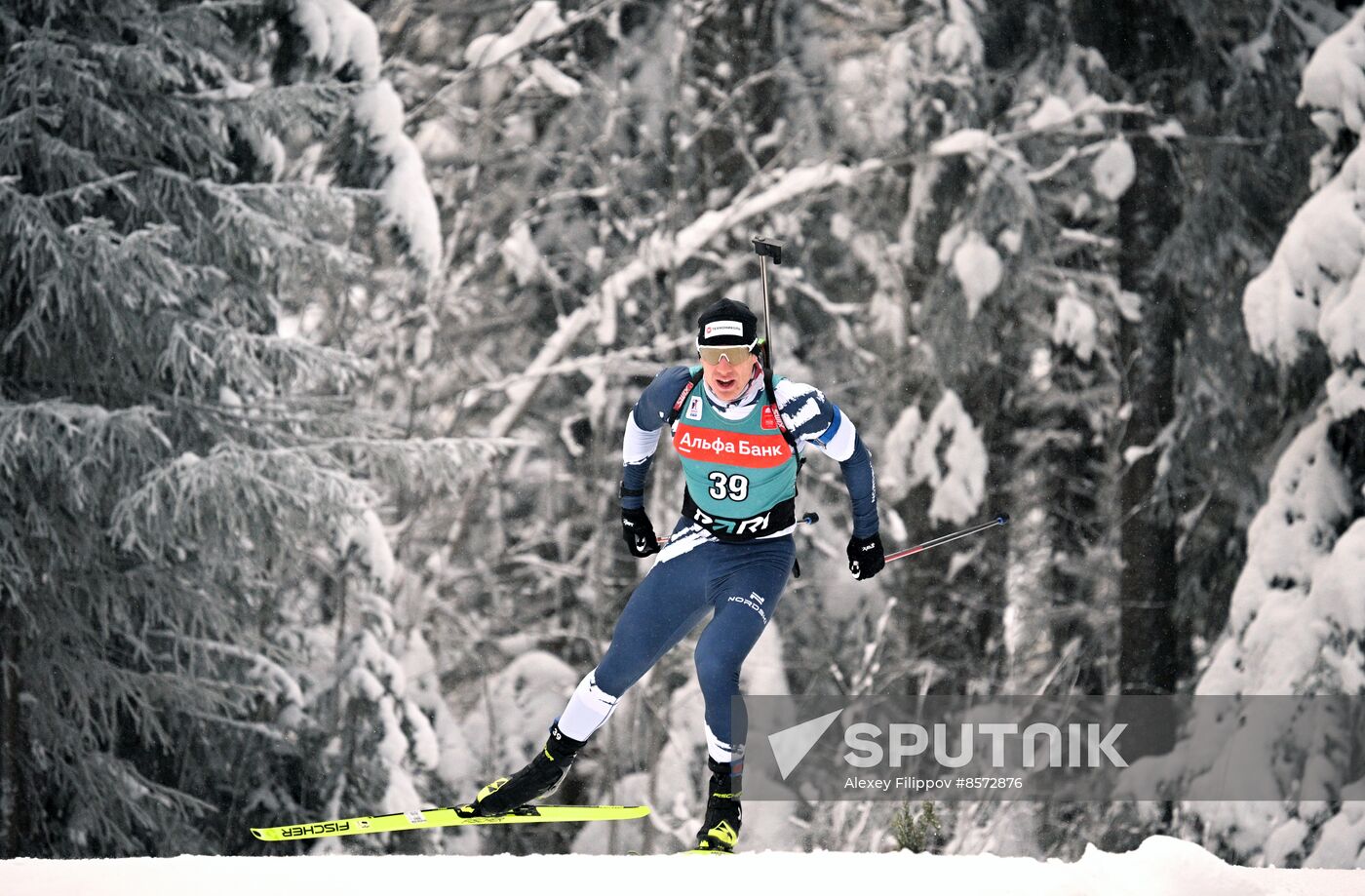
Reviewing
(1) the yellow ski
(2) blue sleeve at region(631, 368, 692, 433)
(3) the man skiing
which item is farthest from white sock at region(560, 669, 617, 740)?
(2) blue sleeve at region(631, 368, 692, 433)

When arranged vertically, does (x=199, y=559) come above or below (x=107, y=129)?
below

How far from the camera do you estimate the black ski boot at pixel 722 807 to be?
6.15 meters

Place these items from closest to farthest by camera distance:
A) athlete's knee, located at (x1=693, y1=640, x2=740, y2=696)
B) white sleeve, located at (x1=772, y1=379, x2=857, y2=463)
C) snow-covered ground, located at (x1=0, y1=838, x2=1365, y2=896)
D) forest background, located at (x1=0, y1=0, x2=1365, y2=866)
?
snow-covered ground, located at (x1=0, y1=838, x2=1365, y2=896), athlete's knee, located at (x1=693, y1=640, x2=740, y2=696), white sleeve, located at (x1=772, y1=379, x2=857, y2=463), forest background, located at (x1=0, y1=0, x2=1365, y2=866)

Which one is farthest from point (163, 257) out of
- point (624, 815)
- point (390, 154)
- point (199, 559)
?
point (624, 815)

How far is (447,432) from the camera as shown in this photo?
628 inches

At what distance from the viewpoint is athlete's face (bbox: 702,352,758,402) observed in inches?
237

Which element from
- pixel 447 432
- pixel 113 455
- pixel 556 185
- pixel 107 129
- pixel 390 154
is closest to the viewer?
pixel 113 455

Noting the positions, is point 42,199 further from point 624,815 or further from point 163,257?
point 624,815

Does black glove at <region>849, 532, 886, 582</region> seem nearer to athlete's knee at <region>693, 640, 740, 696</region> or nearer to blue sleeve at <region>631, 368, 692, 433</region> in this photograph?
athlete's knee at <region>693, 640, 740, 696</region>

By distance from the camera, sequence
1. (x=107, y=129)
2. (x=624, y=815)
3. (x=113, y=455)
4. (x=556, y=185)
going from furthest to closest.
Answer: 1. (x=556, y=185)
2. (x=107, y=129)
3. (x=113, y=455)
4. (x=624, y=815)

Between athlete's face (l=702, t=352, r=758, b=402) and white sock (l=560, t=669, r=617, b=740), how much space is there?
3.95 ft

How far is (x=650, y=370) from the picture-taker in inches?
612

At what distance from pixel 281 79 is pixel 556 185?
4.32 meters

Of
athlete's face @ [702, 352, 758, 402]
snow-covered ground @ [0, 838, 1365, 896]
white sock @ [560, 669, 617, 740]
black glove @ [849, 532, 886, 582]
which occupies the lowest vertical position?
snow-covered ground @ [0, 838, 1365, 896]
